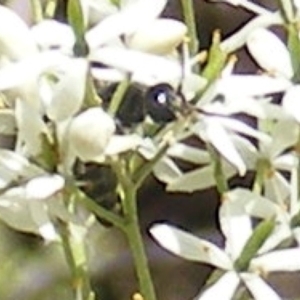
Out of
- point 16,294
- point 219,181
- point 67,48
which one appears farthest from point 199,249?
point 16,294

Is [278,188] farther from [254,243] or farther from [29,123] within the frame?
[29,123]

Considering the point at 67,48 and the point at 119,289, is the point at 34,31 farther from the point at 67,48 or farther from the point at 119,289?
the point at 119,289

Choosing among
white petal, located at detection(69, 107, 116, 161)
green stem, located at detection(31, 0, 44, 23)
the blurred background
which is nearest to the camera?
white petal, located at detection(69, 107, 116, 161)

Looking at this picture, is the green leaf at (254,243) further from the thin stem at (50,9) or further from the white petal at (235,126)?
the thin stem at (50,9)

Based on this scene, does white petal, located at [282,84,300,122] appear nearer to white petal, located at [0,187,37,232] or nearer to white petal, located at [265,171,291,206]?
white petal, located at [265,171,291,206]

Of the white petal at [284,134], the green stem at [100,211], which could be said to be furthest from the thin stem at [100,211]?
the white petal at [284,134]

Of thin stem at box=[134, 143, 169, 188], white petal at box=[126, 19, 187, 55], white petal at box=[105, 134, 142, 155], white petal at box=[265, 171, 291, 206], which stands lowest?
white petal at box=[265, 171, 291, 206]

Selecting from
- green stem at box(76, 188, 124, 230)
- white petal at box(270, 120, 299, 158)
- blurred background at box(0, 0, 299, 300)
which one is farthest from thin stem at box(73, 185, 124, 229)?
blurred background at box(0, 0, 299, 300)
